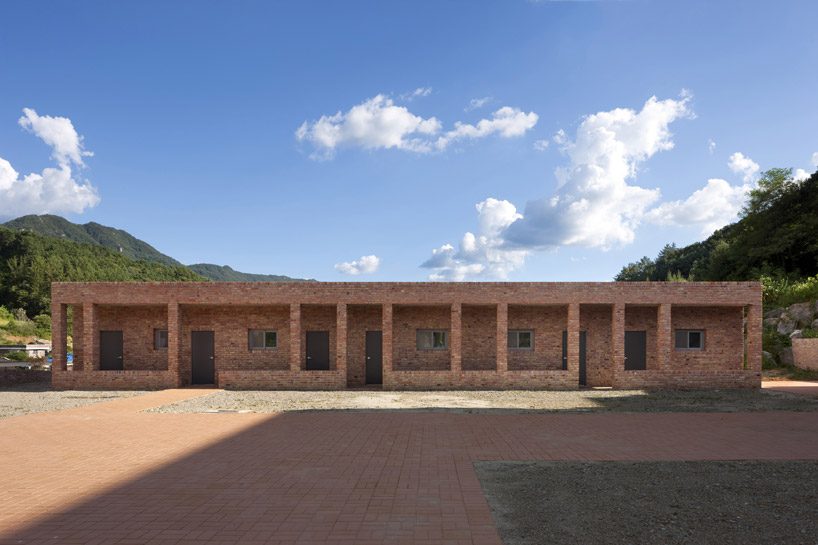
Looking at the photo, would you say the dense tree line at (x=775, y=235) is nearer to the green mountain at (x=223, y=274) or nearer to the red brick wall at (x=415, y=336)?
the red brick wall at (x=415, y=336)

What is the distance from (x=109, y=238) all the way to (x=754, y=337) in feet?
497

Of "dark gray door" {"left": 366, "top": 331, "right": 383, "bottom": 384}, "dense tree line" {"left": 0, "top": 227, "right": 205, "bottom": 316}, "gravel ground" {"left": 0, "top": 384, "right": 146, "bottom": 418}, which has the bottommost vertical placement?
"gravel ground" {"left": 0, "top": 384, "right": 146, "bottom": 418}

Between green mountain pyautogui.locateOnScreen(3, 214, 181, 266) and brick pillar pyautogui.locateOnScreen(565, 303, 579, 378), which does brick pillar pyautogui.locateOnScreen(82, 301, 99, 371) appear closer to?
brick pillar pyautogui.locateOnScreen(565, 303, 579, 378)

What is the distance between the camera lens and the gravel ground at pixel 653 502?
5.10 meters

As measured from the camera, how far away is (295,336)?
59.8 ft

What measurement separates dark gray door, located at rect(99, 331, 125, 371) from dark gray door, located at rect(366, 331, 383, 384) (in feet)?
32.9

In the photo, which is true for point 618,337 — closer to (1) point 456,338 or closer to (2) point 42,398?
(1) point 456,338

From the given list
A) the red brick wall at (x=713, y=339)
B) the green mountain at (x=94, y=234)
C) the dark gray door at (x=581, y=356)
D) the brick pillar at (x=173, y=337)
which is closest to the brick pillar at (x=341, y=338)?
the brick pillar at (x=173, y=337)

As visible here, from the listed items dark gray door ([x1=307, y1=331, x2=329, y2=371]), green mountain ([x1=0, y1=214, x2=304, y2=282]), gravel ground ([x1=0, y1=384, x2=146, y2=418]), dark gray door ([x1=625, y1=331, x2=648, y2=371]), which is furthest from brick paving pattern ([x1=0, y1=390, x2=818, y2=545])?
green mountain ([x1=0, y1=214, x2=304, y2=282])

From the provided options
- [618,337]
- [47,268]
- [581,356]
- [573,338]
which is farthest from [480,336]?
[47,268]

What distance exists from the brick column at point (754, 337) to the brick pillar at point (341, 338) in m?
14.9

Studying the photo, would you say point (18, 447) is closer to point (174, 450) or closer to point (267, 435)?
point (174, 450)

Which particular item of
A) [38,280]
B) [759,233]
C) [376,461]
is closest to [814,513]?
[376,461]

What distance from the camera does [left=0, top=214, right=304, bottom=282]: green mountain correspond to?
Answer: 117 meters
